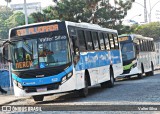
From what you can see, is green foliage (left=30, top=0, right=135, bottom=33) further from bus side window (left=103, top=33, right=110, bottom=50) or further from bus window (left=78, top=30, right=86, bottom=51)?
bus window (left=78, top=30, right=86, bottom=51)

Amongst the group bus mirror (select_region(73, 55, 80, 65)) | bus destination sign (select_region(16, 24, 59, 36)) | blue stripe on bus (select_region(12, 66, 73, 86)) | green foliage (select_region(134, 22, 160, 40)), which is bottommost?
green foliage (select_region(134, 22, 160, 40))

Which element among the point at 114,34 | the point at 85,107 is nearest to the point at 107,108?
the point at 85,107

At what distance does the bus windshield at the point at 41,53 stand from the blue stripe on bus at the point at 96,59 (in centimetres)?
108

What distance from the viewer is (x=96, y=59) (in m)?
20.1

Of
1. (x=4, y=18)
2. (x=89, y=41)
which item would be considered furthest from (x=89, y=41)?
(x=4, y=18)

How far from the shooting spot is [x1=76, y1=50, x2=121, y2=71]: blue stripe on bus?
17.8m

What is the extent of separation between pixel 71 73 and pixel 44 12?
24588mm

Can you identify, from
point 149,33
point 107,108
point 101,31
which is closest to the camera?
point 107,108

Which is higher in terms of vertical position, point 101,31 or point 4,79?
point 101,31

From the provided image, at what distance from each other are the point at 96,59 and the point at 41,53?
4535mm

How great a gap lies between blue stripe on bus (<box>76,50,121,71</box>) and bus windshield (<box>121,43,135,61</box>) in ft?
16.3

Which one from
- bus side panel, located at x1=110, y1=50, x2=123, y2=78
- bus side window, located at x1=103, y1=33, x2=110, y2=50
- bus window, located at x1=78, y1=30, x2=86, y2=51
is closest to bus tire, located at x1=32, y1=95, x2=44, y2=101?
bus window, located at x1=78, y1=30, x2=86, y2=51

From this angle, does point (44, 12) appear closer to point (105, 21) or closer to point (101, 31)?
point (105, 21)

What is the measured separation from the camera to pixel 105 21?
138 ft
